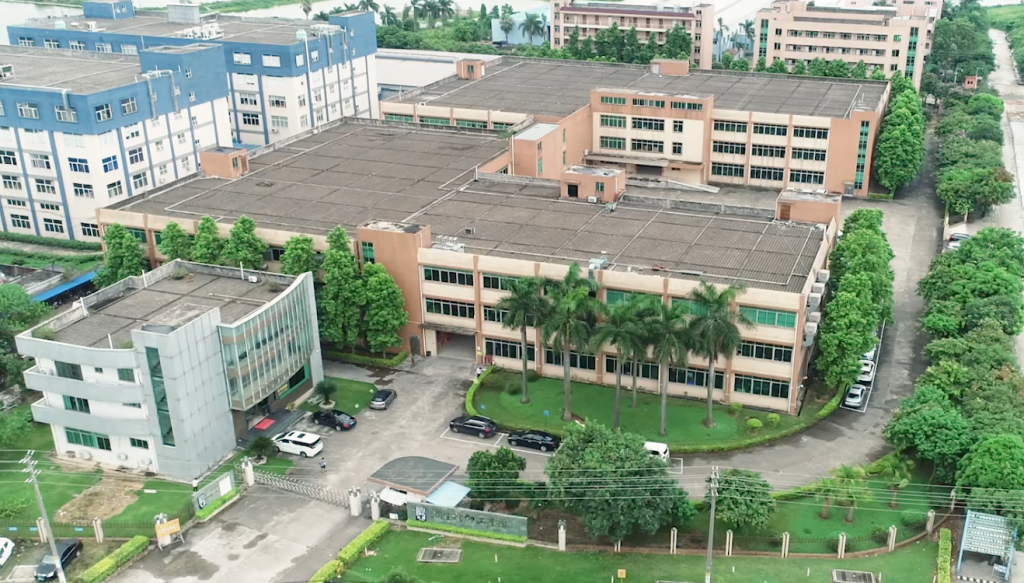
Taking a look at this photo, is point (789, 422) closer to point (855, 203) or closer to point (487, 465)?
point (487, 465)

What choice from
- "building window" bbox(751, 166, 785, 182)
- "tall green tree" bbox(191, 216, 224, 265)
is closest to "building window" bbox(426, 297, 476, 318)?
"tall green tree" bbox(191, 216, 224, 265)

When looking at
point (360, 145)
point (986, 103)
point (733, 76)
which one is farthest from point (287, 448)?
point (986, 103)

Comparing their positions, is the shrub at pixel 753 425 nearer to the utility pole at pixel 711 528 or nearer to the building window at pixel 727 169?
the utility pole at pixel 711 528

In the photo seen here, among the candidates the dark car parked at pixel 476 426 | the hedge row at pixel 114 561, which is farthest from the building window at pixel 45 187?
the dark car parked at pixel 476 426

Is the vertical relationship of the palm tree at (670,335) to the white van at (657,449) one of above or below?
above

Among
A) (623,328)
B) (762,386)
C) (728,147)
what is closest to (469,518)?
(623,328)
